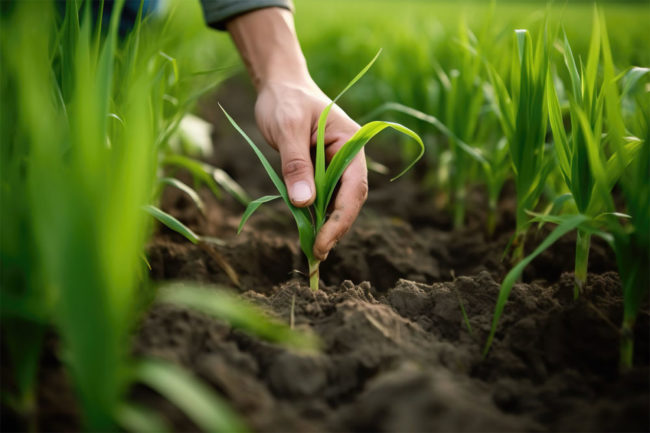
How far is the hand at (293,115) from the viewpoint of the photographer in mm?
1188

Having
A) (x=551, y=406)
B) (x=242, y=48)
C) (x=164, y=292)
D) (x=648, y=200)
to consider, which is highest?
(x=242, y=48)

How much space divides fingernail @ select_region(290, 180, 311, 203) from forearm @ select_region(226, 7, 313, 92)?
385 millimetres

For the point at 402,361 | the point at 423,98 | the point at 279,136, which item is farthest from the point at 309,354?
the point at 423,98

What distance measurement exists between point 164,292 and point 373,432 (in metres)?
0.39

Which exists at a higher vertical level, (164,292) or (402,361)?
(164,292)

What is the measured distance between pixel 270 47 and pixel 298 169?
50 centimetres

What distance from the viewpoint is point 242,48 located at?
5.24 feet

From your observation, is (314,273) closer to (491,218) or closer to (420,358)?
(420,358)

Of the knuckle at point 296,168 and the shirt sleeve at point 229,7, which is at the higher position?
the shirt sleeve at point 229,7

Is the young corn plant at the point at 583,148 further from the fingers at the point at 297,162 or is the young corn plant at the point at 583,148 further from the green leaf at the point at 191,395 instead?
the green leaf at the point at 191,395

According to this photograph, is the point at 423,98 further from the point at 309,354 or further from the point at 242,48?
the point at 309,354

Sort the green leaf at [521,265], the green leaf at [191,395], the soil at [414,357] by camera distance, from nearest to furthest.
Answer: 1. the green leaf at [191,395]
2. the soil at [414,357]
3. the green leaf at [521,265]

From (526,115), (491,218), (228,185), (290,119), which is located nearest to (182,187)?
(228,185)

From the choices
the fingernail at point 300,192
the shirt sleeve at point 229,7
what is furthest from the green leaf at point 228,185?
the shirt sleeve at point 229,7
